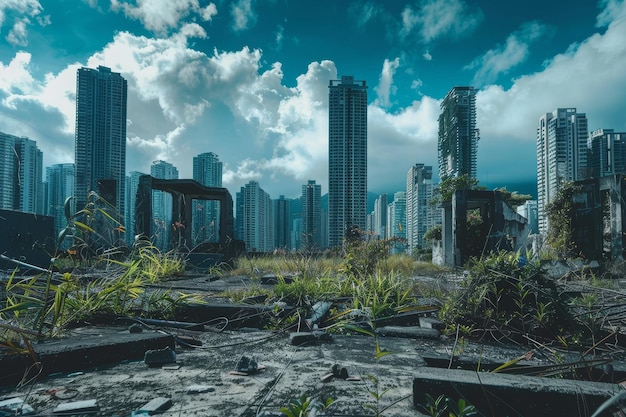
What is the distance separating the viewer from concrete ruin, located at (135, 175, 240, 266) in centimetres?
1127

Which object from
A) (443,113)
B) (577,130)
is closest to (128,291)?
(577,130)

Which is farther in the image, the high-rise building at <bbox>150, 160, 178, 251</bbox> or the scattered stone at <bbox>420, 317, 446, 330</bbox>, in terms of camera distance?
the high-rise building at <bbox>150, 160, 178, 251</bbox>

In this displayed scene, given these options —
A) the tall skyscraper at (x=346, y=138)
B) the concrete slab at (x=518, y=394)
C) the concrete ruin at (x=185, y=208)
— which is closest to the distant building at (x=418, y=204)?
the tall skyscraper at (x=346, y=138)

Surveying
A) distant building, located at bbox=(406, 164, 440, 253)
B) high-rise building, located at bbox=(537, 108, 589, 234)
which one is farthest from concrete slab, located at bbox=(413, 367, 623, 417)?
high-rise building, located at bbox=(537, 108, 589, 234)

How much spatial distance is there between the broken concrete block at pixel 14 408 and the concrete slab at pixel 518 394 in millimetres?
1729

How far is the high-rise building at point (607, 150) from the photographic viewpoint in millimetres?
24281

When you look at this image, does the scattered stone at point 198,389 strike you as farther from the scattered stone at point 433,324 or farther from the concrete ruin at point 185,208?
the concrete ruin at point 185,208

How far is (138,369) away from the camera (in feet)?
6.79

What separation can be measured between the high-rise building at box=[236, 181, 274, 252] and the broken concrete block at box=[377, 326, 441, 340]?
16.1 metres

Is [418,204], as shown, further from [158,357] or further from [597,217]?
[158,357]

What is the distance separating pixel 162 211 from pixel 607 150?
3025cm

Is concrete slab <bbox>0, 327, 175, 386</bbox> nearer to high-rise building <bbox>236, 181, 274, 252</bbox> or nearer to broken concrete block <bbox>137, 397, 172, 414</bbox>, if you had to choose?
broken concrete block <bbox>137, 397, 172, 414</bbox>

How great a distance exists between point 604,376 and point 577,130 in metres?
30.5

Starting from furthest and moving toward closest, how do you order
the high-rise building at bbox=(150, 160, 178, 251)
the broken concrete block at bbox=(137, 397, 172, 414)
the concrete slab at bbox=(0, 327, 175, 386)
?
the high-rise building at bbox=(150, 160, 178, 251) → the concrete slab at bbox=(0, 327, 175, 386) → the broken concrete block at bbox=(137, 397, 172, 414)
